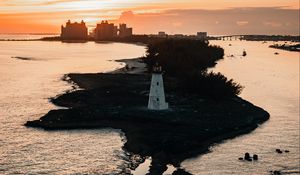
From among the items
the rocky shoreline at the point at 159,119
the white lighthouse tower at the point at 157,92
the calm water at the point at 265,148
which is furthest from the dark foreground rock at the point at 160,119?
the calm water at the point at 265,148

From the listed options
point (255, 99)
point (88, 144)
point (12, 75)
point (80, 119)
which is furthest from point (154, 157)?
point (12, 75)

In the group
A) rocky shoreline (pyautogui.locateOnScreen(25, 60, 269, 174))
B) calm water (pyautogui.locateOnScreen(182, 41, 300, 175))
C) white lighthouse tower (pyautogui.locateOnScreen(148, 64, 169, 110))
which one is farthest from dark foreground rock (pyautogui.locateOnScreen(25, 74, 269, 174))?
calm water (pyautogui.locateOnScreen(182, 41, 300, 175))

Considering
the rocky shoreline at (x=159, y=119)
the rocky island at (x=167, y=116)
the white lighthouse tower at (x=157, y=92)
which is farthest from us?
the white lighthouse tower at (x=157, y=92)

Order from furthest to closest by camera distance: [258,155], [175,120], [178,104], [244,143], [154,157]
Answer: [178,104] → [175,120] → [244,143] → [258,155] → [154,157]

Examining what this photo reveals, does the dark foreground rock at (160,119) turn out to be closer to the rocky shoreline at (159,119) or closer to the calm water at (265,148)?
the rocky shoreline at (159,119)

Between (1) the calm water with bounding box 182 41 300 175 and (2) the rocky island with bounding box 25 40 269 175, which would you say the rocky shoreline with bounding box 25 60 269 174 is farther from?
(1) the calm water with bounding box 182 41 300 175

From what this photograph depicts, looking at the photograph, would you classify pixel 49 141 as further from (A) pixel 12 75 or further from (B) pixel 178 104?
(A) pixel 12 75
